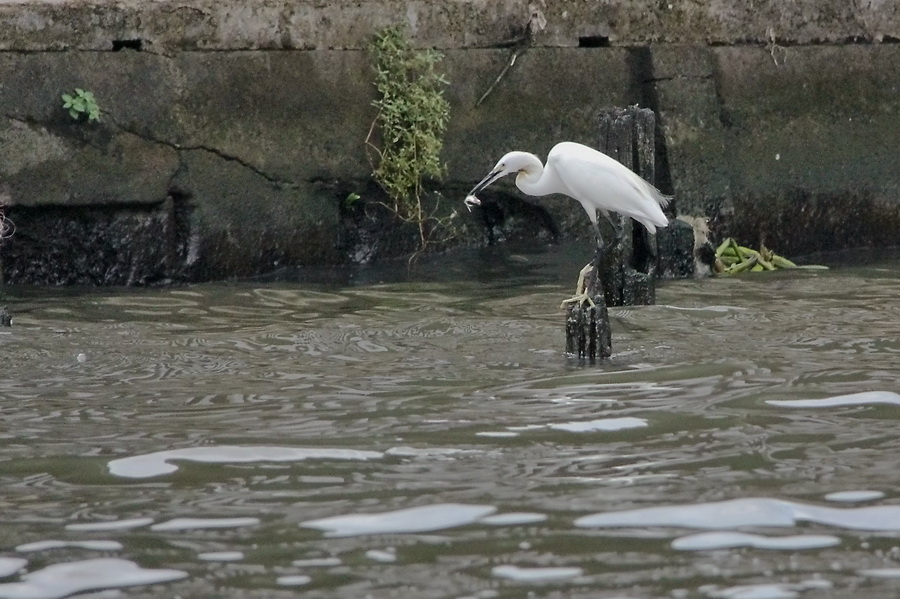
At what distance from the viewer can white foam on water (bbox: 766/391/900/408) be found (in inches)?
190

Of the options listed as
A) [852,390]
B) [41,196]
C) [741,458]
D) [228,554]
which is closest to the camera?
[228,554]

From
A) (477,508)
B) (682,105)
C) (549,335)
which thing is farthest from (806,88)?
(477,508)

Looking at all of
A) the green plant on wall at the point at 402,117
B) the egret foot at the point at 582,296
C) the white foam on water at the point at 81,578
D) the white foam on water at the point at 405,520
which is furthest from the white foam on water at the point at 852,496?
the green plant on wall at the point at 402,117

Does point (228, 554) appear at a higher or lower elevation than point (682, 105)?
lower

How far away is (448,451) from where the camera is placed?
433cm

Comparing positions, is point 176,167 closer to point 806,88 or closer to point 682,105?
point 682,105

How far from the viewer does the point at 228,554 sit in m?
3.44

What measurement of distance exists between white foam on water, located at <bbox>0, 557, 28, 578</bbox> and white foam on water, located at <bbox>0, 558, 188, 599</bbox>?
5cm

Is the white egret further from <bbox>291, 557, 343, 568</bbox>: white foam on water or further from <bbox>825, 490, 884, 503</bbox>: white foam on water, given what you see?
<bbox>291, 557, 343, 568</bbox>: white foam on water

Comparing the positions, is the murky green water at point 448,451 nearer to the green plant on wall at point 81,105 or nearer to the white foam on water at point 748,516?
the white foam on water at point 748,516

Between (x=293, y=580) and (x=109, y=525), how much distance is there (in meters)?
0.66

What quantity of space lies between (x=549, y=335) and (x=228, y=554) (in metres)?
3.06

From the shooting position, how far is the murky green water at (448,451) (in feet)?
10.9

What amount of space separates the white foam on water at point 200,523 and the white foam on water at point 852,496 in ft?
5.02
